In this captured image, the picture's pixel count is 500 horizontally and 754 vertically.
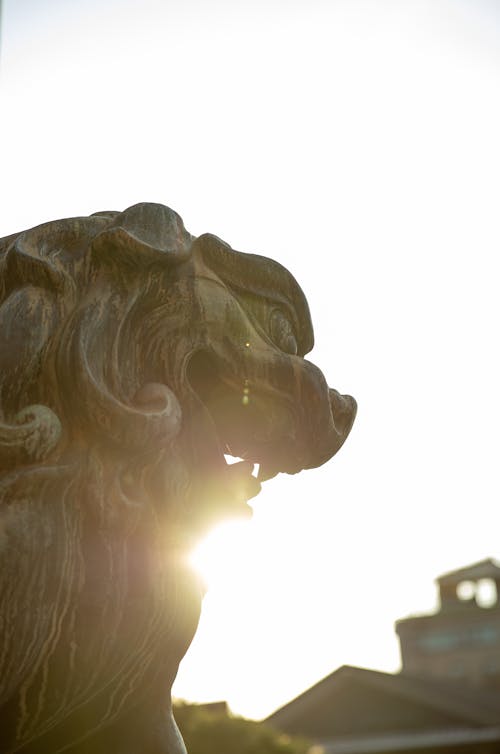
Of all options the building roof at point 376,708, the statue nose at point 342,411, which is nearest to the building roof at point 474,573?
the building roof at point 376,708

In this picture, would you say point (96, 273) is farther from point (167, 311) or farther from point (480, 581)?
point (480, 581)

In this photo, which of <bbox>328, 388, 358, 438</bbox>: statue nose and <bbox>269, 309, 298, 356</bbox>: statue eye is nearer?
<bbox>269, 309, 298, 356</bbox>: statue eye

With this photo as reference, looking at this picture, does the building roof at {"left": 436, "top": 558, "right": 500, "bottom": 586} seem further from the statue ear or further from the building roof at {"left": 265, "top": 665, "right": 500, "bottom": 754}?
the statue ear

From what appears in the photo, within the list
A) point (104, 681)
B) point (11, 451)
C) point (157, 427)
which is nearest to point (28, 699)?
point (104, 681)

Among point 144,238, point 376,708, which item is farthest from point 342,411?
point 376,708

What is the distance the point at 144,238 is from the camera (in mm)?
2164

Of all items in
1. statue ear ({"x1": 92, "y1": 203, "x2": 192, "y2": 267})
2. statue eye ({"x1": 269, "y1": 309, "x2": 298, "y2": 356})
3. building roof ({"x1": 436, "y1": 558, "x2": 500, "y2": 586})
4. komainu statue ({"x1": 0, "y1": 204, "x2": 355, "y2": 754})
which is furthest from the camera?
building roof ({"x1": 436, "y1": 558, "x2": 500, "y2": 586})

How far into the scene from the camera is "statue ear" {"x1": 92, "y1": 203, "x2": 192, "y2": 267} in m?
2.09

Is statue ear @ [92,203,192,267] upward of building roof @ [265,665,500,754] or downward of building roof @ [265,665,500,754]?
upward

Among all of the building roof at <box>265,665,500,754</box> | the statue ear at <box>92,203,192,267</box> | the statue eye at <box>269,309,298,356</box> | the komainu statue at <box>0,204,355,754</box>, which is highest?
the statue ear at <box>92,203,192,267</box>

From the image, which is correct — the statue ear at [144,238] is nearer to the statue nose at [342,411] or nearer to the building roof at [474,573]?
the statue nose at [342,411]

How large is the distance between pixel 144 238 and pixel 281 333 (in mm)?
469

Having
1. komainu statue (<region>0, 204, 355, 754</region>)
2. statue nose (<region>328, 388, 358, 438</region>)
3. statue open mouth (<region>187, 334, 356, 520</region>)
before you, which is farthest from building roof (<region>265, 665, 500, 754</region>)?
komainu statue (<region>0, 204, 355, 754</region>)

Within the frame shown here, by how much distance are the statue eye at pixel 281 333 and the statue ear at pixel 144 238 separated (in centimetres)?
32
